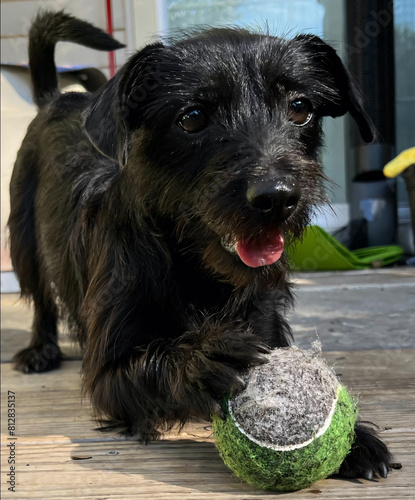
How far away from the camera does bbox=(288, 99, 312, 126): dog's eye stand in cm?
184

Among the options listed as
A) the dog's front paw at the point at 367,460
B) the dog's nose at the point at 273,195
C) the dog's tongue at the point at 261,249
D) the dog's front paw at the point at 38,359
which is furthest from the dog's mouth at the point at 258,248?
the dog's front paw at the point at 38,359

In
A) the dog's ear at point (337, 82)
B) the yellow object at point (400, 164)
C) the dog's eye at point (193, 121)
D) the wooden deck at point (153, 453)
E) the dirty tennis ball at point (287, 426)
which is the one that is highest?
the dog's ear at point (337, 82)

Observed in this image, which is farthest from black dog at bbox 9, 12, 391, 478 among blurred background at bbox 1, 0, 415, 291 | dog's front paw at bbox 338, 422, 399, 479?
blurred background at bbox 1, 0, 415, 291

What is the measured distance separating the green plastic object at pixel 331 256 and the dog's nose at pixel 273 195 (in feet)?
9.93

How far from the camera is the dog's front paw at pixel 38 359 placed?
285cm

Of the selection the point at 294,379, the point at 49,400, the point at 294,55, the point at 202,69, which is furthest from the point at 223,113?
the point at 49,400

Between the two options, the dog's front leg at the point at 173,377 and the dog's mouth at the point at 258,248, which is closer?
the dog's front leg at the point at 173,377

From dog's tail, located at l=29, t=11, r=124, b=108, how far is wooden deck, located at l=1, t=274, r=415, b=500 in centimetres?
155

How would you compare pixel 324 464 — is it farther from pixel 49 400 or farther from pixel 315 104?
pixel 49 400

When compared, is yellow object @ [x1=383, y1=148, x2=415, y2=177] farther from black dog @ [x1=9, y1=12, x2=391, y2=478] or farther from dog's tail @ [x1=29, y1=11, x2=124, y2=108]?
black dog @ [x1=9, y1=12, x2=391, y2=478]

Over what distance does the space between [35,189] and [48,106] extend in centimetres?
43

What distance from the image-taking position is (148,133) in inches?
72.4

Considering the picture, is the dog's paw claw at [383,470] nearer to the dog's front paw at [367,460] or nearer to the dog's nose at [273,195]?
the dog's front paw at [367,460]

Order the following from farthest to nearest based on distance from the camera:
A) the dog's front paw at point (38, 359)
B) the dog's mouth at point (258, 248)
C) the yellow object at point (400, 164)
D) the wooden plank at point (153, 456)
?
the yellow object at point (400, 164) → the dog's front paw at point (38, 359) → the dog's mouth at point (258, 248) → the wooden plank at point (153, 456)
